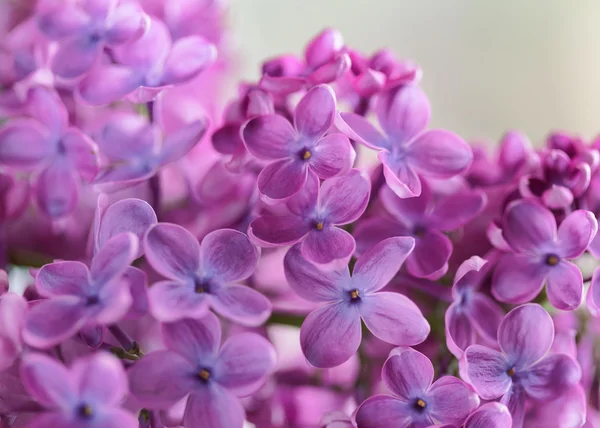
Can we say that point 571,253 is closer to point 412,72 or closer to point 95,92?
point 412,72

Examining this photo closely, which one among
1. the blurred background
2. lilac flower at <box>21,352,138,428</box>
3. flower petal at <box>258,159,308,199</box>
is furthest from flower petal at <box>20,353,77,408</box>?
the blurred background

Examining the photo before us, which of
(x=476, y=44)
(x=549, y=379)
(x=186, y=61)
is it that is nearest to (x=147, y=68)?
(x=186, y=61)

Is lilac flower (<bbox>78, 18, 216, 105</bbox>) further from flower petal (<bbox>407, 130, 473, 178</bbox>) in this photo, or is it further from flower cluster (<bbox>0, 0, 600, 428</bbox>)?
flower petal (<bbox>407, 130, 473, 178</bbox>)

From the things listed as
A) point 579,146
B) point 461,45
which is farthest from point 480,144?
point 461,45

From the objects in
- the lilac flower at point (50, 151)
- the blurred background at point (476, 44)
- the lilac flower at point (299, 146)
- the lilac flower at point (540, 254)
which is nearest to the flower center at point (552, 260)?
the lilac flower at point (540, 254)

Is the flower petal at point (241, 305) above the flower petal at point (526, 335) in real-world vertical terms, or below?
above

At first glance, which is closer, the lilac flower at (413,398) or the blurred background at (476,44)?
the lilac flower at (413,398)

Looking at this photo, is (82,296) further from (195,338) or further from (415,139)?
(415,139)

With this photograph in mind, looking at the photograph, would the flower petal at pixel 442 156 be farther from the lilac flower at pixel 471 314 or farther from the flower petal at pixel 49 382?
the flower petal at pixel 49 382
